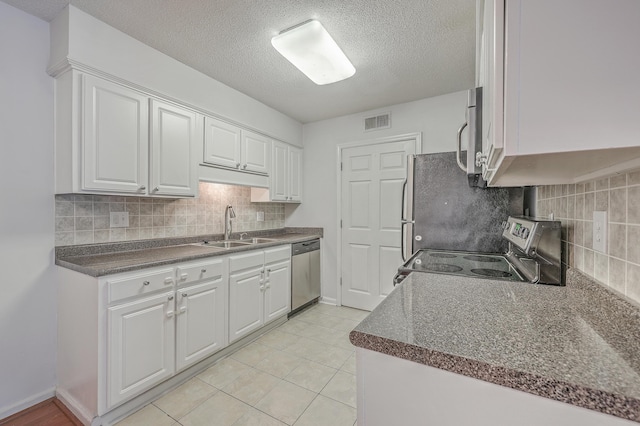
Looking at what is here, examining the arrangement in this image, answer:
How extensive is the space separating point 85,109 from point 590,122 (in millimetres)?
2307

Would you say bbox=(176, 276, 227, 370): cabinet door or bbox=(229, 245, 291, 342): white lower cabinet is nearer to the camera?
bbox=(176, 276, 227, 370): cabinet door

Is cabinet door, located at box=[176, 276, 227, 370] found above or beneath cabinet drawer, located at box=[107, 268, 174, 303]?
beneath

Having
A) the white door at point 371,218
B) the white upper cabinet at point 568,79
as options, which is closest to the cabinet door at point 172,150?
the white door at point 371,218

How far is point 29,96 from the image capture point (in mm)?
1685

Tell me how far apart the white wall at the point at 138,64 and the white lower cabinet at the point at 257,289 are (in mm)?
1387

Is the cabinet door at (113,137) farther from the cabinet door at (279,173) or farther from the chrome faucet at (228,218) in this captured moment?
the cabinet door at (279,173)

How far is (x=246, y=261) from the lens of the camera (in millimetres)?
2402

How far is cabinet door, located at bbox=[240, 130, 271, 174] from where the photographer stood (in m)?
2.78

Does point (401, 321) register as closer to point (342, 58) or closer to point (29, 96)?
point (342, 58)

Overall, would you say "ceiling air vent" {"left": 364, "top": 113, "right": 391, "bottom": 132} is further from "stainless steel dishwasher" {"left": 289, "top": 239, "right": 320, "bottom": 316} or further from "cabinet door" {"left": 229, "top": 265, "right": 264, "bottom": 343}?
"cabinet door" {"left": 229, "top": 265, "right": 264, "bottom": 343}

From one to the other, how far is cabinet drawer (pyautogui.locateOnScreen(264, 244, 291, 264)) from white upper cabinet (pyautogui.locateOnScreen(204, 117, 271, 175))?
0.87 metres

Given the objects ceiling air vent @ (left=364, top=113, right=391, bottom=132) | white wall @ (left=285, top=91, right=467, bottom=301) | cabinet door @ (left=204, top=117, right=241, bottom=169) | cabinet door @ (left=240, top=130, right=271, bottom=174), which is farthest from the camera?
ceiling air vent @ (left=364, top=113, right=391, bottom=132)

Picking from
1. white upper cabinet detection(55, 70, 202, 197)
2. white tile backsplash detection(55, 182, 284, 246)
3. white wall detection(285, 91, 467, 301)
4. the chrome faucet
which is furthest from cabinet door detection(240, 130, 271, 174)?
white wall detection(285, 91, 467, 301)

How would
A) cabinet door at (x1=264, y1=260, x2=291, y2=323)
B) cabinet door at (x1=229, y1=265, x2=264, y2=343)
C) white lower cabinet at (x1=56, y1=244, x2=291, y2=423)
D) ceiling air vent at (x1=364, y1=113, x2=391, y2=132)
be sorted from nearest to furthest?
white lower cabinet at (x1=56, y1=244, x2=291, y2=423), cabinet door at (x1=229, y1=265, x2=264, y2=343), cabinet door at (x1=264, y1=260, x2=291, y2=323), ceiling air vent at (x1=364, y1=113, x2=391, y2=132)
